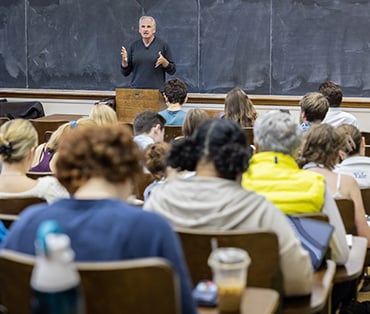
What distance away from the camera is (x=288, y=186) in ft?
9.64

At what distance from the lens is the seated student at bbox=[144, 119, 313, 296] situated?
2.42 meters

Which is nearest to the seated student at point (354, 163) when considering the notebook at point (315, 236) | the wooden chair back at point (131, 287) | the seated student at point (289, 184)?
the seated student at point (289, 184)

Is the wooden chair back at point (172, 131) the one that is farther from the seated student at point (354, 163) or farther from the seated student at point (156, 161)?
the seated student at point (156, 161)

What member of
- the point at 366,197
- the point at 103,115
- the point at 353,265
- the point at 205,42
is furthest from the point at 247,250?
the point at 205,42

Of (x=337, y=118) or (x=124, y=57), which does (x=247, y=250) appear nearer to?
(x=337, y=118)

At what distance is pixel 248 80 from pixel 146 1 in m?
1.44

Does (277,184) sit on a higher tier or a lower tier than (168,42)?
lower

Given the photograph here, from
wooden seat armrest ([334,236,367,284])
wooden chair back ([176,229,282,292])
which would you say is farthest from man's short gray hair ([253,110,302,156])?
wooden chair back ([176,229,282,292])

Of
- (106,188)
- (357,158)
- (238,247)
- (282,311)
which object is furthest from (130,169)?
(357,158)

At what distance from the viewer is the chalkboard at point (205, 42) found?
7922 mm

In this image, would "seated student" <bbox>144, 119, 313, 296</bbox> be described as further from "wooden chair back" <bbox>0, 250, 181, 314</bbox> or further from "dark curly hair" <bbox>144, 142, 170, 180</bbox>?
"dark curly hair" <bbox>144, 142, 170, 180</bbox>

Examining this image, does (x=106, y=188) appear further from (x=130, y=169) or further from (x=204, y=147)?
(x=204, y=147)

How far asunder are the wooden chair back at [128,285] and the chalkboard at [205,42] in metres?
6.52

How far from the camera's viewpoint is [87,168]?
2.03 m
